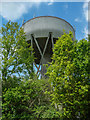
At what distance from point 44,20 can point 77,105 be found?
24.8 ft

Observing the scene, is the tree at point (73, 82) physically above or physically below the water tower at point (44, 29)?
below

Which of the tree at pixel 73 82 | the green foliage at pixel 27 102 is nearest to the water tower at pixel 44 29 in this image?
the green foliage at pixel 27 102

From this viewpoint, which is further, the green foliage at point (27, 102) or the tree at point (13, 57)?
the tree at point (13, 57)

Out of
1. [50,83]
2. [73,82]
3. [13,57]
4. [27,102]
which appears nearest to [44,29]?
[13,57]

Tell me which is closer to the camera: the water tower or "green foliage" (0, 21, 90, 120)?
"green foliage" (0, 21, 90, 120)

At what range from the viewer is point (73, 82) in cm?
682

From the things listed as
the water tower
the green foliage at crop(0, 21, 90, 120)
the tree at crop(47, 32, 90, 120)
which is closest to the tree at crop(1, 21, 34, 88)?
the green foliage at crop(0, 21, 90, 120)

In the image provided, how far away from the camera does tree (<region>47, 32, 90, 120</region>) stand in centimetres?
653

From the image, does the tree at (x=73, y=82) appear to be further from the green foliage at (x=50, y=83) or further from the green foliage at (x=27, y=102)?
the green foliage at (x=27, y=102)

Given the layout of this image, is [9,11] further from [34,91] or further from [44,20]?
[34,91]

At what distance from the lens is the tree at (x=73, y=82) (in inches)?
257

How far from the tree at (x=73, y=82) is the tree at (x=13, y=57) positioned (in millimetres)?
2364

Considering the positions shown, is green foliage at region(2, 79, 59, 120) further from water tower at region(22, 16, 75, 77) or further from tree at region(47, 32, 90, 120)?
water tower at region(22, 16, 75, 77)

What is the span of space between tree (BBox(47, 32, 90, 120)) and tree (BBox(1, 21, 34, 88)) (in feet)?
7.76
